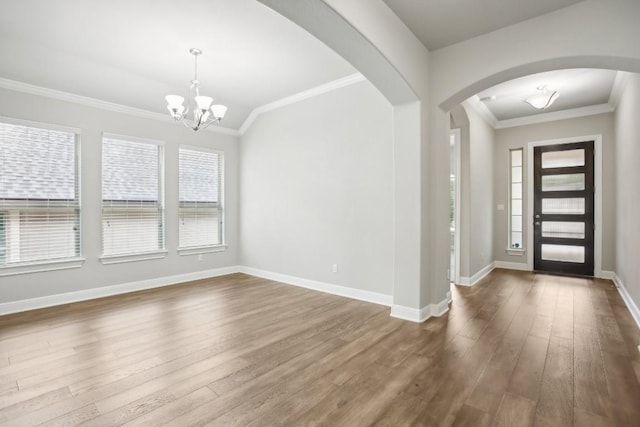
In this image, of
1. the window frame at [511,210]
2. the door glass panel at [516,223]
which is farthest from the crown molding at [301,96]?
the door glass panel at [516,223]

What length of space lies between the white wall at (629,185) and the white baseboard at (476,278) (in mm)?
1886

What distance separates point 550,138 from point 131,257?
26.3 feet

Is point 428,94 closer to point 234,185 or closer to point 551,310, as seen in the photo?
point 551,310

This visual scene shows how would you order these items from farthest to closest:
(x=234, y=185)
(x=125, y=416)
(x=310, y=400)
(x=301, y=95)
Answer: (x=234, y=185) < (x=301, y=95) < (x=310, y=400) < (x=125, y=416)

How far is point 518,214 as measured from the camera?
663 centimetres

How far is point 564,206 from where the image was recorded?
20.2 ft

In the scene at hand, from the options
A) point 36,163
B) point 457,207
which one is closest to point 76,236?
point 36,163

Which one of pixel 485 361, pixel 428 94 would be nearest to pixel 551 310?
pixel 485 361

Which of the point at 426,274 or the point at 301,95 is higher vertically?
the point at 301,95

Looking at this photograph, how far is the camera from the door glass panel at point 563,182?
19.6 ft

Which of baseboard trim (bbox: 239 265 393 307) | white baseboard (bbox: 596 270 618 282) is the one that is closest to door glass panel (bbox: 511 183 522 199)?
white baseboard (bbox: 596 270 618 282)

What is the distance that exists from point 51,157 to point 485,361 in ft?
18.5

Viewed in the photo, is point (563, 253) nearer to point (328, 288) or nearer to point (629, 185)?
point (629, 185)

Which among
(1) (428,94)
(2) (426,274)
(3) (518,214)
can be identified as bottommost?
(2) (426,274)
